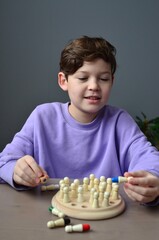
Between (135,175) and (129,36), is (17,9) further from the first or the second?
(135,175)

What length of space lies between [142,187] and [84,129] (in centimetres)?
47

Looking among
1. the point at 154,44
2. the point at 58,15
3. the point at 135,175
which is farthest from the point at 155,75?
the point at 135,175

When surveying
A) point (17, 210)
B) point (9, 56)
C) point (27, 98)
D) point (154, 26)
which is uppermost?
point (154, 26)

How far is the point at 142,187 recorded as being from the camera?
0.75m

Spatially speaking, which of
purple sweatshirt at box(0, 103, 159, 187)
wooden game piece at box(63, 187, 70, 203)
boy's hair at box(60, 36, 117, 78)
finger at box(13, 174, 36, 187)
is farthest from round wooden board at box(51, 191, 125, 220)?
boy's hair at box(60, 36, 117, 78)

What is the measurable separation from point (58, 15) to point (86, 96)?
5.70 feet

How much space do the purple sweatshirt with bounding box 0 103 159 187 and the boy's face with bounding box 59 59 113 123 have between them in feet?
0.32

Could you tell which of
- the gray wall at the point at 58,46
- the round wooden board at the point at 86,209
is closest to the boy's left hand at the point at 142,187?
the round wooden board at the point at 86,209

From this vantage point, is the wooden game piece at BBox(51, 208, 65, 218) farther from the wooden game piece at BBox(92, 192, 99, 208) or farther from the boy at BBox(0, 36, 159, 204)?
the boy at BBox(0, 36, 159, 204)

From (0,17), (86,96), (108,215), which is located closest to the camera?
(108,215)

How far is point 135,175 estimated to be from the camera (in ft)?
2.46

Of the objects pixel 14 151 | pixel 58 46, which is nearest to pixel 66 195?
pixel 14 151

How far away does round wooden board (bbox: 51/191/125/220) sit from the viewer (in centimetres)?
68

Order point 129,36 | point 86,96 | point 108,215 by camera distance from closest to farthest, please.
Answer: point 108,215 → point 86,96 → point 129,36
